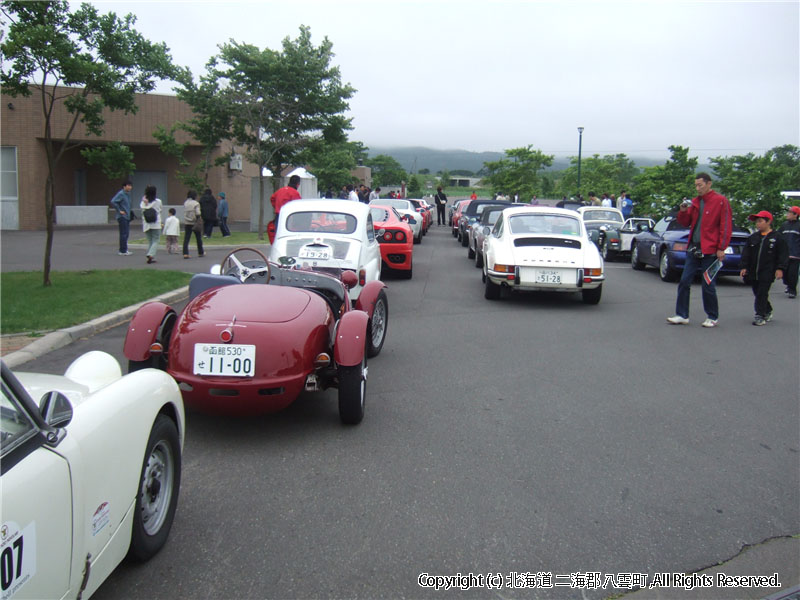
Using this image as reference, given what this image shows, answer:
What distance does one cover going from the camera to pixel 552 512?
388cm

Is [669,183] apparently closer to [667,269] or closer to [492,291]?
[667,269]

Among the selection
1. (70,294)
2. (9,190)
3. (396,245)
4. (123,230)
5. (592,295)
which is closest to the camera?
(70,294)

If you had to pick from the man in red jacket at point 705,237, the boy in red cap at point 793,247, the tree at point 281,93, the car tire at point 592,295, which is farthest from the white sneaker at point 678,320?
the tree at point 281,93

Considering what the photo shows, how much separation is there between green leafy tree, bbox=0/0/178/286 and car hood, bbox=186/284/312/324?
6.53 m

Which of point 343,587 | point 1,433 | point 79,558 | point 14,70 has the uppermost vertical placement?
point 14,70

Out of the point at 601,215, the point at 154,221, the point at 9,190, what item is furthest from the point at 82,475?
the point at 9,190

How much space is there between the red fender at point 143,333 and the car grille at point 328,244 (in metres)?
4.31

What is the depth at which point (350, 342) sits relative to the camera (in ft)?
16.7

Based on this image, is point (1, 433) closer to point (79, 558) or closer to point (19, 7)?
point (79, 558)

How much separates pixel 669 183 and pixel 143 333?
2624 centimetres

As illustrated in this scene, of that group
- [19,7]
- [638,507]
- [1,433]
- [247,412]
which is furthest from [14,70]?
[638,507]

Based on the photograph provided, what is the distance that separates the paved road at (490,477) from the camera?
3320 millimetres

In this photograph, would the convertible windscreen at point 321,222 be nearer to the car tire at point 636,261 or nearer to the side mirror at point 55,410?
the side mirror at point 55,410

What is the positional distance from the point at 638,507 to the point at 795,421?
8.06 feet
